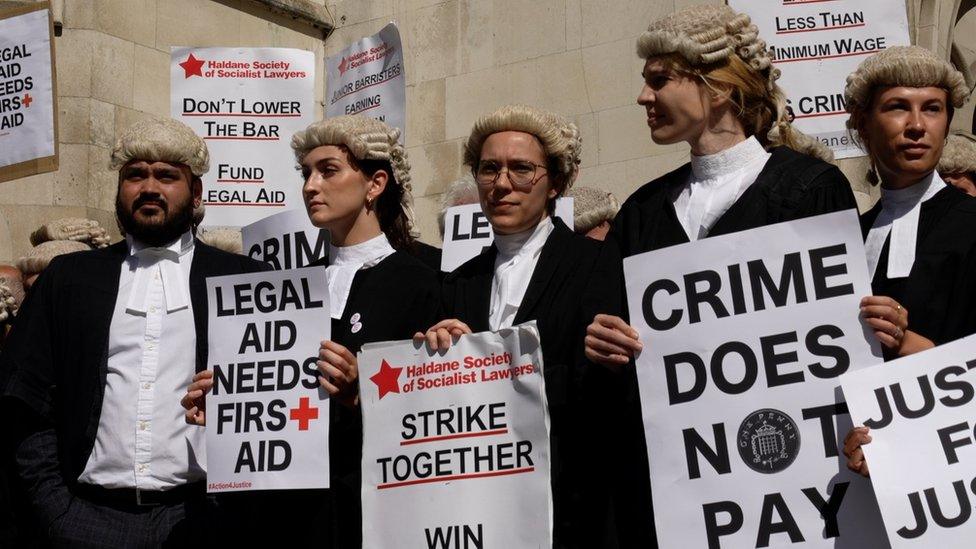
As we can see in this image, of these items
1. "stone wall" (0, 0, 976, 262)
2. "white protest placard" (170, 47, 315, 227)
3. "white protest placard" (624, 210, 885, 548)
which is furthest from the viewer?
"stone wall" (0, 0, 976, 262)

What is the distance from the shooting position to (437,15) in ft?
35.7

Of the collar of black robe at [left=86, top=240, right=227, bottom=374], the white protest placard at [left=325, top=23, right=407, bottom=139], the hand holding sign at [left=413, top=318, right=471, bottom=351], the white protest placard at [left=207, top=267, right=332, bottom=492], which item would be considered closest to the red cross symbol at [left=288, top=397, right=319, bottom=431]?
the white protest placard at [left=207, top=267, right=332, bottom=492]

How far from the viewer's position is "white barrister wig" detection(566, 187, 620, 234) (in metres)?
6.29

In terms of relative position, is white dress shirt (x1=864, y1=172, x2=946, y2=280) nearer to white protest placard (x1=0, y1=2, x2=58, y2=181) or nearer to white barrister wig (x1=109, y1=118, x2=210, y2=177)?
white barrister wig (x1=109, y1=118, x2=210, y2=177)

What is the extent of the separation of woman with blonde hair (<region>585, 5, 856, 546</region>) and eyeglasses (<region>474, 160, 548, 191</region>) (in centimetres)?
40

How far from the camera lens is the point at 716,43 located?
4211 millimetres

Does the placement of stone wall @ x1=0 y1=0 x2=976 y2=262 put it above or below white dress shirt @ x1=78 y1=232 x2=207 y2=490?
above

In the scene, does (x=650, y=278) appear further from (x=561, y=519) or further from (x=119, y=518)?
(x=119, y=518)

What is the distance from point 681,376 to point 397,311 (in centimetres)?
125

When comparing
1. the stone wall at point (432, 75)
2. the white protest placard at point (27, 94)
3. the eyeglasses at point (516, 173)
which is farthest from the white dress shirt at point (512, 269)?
the stone wall at point (432, 75)

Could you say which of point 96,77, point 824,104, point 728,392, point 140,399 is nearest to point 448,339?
point 728,392

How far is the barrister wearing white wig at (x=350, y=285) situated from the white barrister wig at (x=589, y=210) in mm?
1145

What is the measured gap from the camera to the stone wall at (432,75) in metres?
9.46

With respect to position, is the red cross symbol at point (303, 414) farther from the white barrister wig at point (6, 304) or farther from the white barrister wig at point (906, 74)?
the white barrister wig at point (6, 304)
